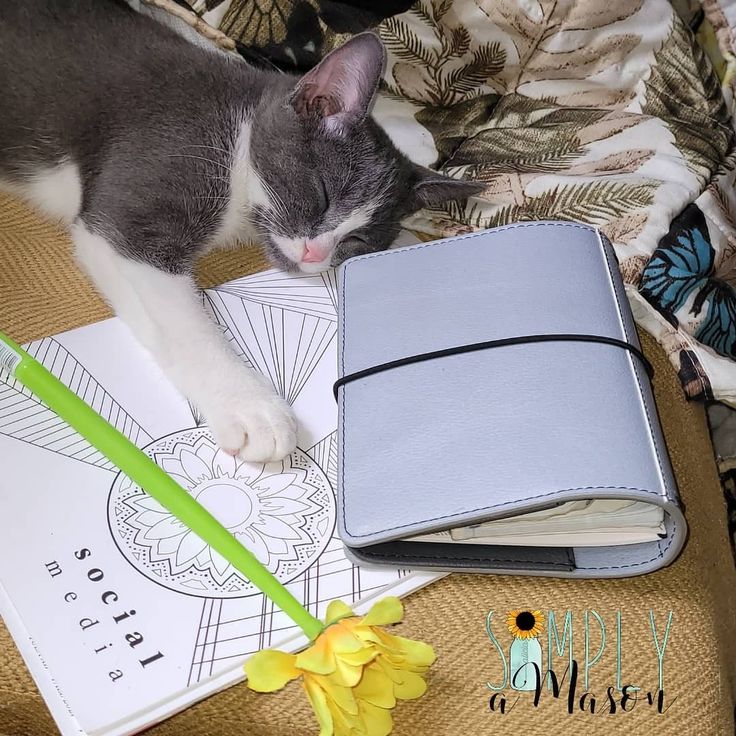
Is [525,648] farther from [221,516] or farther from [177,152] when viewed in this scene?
[177,152]

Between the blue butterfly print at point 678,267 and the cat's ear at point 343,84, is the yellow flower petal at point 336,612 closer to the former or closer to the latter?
the blue butterfly print at point 678,267

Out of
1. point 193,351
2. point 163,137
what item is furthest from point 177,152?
point 193,351

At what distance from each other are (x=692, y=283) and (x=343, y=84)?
1.77 ft

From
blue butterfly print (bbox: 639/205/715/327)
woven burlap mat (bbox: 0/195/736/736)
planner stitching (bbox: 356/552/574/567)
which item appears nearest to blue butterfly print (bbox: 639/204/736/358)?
blue butterfly print (bbox: 639/205/715/327)

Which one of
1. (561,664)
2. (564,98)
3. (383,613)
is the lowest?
(561,664)

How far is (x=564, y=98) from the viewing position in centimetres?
114

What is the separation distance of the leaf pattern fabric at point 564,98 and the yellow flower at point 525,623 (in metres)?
0.49

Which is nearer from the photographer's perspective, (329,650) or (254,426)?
(329,650)

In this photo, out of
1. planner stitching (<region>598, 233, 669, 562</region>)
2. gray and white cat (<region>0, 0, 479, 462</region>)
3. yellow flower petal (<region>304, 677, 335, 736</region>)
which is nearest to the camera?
yellow flower petal (<region>304, 677, 335, 736</region>)

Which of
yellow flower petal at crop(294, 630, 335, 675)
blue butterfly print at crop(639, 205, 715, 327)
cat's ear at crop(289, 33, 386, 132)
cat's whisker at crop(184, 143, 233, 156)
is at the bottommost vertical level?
yellow flower petal at crop(294, 630, 335, 675)

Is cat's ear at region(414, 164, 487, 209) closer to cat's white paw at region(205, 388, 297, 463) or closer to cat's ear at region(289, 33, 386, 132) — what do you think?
cat's ear at region(289, 33, 386, 132)

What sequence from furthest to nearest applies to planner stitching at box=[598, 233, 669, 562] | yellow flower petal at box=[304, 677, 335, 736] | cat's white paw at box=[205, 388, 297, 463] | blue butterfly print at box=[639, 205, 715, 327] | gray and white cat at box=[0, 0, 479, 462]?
gray and white cat at box=[0, 0, 479, 462], blue butterfly print at box=[639, 205, 715, 327], cat's white paw at box=[205, 388, 297, 463], planner stitching at box=[598, 233, 669, 562], yellow flower petal at box=[304, 677, 335, 736]

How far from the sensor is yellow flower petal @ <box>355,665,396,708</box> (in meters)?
0.58

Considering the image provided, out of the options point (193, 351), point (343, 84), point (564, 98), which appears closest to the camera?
point (193, 351)
